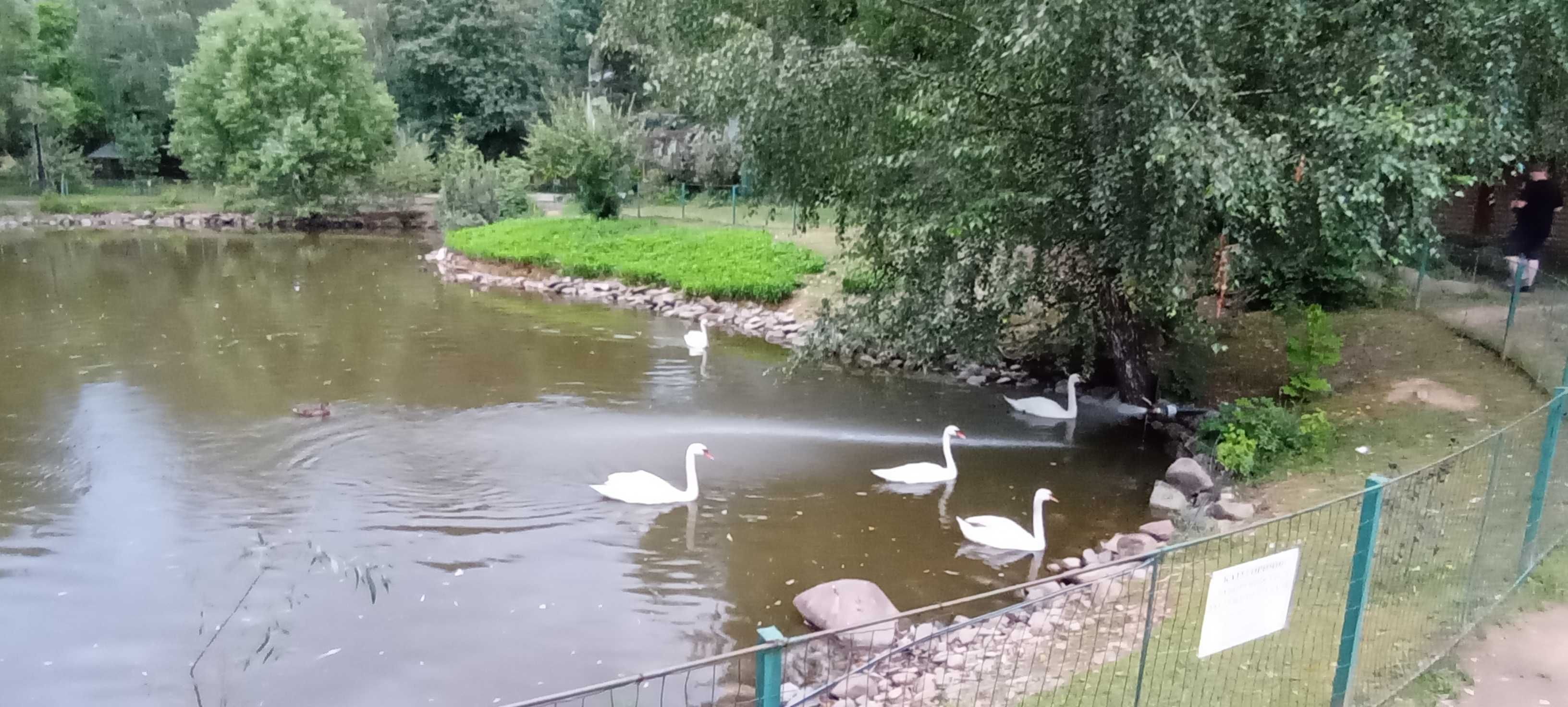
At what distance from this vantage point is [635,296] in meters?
21.4

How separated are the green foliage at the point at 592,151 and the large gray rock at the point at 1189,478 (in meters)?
19.0

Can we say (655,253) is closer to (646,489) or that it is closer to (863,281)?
(863,281)

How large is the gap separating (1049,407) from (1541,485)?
629cm

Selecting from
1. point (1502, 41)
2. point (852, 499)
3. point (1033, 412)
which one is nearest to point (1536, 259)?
point (1502, 41)

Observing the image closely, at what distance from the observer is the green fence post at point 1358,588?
13.6ft

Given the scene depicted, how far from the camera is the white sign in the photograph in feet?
12.1

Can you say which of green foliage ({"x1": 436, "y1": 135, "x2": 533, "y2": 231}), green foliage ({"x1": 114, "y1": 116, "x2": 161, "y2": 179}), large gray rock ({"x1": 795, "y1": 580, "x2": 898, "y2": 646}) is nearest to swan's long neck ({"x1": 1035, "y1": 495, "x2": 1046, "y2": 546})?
large gray rock ({"x1": 795, "y1": 580, "x2": 898, "y2": 646})

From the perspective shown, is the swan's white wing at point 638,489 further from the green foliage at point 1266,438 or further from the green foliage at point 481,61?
the green foliage at point 481,61

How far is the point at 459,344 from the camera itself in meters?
16.3

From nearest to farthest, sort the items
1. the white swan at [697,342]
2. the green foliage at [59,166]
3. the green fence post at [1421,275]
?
the green fence post at [1421,275] → the white swan at [697,342] → the green foliage at [59,166]

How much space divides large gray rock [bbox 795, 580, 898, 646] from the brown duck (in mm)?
6939

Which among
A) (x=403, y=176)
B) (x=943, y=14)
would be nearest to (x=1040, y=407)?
(x=943, y=14)

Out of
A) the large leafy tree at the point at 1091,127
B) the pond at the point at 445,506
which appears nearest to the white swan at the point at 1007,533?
the pond at the point at 445,506

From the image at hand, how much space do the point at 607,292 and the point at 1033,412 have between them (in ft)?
40.3
